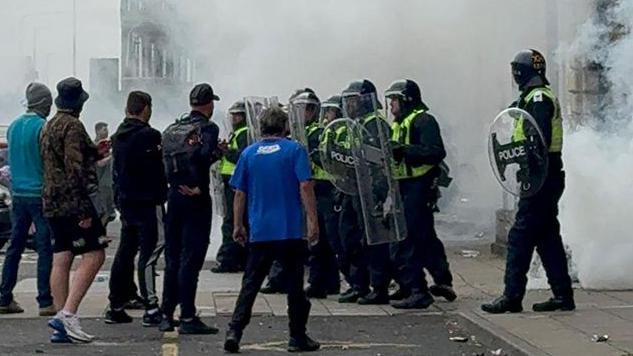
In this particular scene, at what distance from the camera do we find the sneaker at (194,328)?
10641 mm

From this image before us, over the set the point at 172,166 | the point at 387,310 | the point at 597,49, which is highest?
the point at 597,49

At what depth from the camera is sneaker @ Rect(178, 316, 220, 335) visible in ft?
34.9

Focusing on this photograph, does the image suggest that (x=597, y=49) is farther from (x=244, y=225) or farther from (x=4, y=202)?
(x=4, y=202)

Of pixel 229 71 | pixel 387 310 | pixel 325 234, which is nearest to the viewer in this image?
pixel 387 310

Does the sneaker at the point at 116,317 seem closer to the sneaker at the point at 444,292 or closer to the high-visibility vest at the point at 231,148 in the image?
the sneaker at the point at 444,292

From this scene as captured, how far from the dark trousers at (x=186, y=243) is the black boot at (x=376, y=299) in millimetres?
2003

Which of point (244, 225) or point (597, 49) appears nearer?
point (244, 225)

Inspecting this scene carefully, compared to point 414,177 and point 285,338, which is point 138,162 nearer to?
point 285,338

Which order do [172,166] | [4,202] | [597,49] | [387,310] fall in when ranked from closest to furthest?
[172,166]
[387,310]
[597,49]
[4,202]

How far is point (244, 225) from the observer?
10.2 metres

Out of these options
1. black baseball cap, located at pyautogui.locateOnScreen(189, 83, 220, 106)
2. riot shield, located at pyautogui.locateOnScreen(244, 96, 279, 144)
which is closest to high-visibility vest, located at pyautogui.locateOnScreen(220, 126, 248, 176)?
riot shield, located at pyautogui.locateOnScreen(244, 96, 279, 144)

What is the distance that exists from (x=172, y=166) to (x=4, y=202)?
7.93 m

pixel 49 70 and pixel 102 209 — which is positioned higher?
pixel 49 70

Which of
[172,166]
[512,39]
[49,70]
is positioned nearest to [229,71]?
[512,39]
